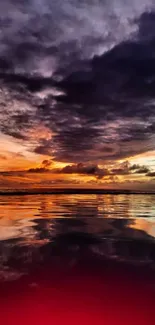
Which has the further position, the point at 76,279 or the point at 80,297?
the point at 76,279

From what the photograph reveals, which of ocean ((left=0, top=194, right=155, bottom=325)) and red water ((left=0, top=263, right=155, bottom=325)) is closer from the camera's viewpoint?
red water ((left=0, top=263, right=155, bottom=325))

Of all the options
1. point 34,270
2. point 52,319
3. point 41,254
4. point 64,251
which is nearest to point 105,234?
point 64,251

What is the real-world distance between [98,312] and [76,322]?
457 millimetres

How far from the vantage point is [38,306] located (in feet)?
15.3

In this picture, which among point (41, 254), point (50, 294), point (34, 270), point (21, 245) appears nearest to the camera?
point (50, 294)

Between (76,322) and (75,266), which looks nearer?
(76,322)

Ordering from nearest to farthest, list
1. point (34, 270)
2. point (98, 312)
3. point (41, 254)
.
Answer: point (98, 312)
point (34, 270)
point (41, 254)

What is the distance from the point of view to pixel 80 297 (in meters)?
5.00

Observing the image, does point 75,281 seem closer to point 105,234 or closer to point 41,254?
point 41,254

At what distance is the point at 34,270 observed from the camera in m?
6.22

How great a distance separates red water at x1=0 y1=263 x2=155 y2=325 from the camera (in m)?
4.29

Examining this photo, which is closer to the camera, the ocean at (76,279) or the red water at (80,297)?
the red water at (80,297)

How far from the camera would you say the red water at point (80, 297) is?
14.1 feet

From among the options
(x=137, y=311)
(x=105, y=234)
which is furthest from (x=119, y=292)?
(x=105, y=234)
